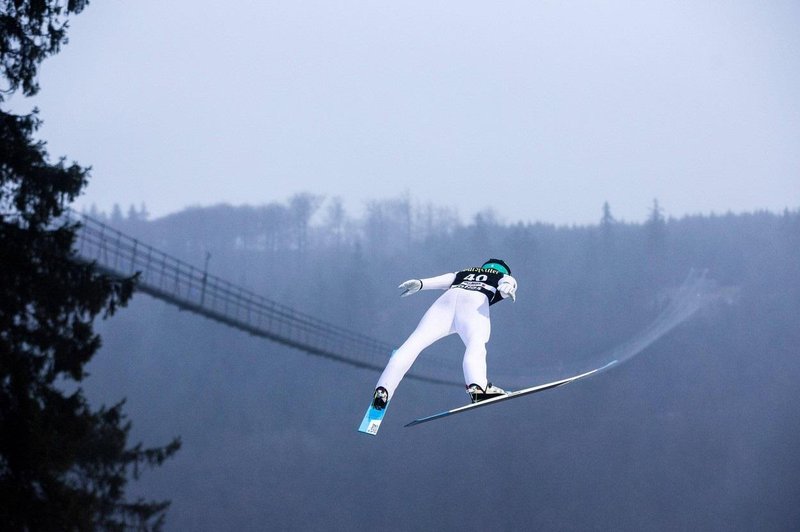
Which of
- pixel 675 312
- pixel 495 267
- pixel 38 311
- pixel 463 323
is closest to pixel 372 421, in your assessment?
pixel 463 323

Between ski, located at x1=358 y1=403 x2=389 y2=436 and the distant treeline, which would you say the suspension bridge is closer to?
ski, located at x1=358 y1=403 x2=389 y2=436

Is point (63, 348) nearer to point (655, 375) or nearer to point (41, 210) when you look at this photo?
point (41, 210)

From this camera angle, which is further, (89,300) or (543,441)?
(543,441)

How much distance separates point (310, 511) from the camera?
47156 millimetres

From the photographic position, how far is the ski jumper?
221 inches

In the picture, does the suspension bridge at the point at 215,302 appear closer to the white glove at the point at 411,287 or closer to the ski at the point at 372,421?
the white glove at the point at 411,287

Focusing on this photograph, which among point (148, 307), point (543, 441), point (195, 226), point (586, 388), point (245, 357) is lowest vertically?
point (543, 441)

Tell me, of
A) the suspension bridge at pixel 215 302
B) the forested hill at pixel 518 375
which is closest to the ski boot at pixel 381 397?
the suspension bridge at pixel 215 302

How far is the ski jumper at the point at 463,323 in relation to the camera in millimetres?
5609

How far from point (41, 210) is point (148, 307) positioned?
67.0 m

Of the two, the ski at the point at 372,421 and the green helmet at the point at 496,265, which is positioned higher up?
the green helmet at the point at 496,265

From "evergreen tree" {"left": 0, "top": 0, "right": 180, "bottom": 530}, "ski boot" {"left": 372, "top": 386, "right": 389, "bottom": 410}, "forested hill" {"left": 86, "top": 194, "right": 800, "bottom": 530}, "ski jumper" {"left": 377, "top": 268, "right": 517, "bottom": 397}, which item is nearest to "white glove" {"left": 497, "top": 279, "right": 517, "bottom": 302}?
"ski jumper" {"left": 377, "top": 268, "right": 517, "bottom": 397}

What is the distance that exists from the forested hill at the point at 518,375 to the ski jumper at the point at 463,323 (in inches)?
1075

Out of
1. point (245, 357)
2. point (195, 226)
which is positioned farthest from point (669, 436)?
point (195, 226)
